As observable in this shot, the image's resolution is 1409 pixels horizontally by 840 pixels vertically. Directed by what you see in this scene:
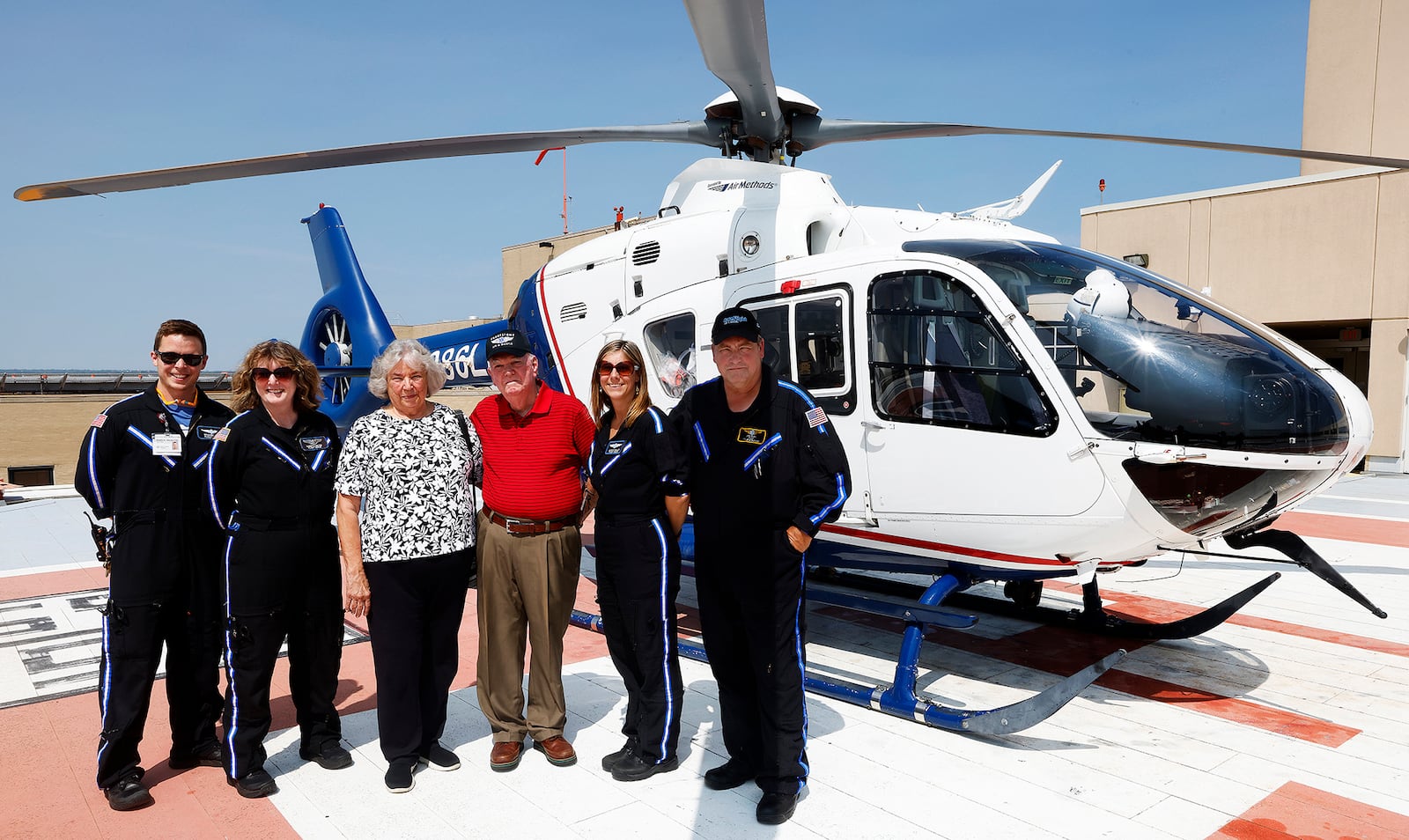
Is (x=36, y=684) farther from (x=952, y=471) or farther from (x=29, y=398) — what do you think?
(x=29, y=398)

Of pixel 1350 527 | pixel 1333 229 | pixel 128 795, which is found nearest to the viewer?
pixel 128 795

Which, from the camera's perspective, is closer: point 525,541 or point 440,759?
point 525,541

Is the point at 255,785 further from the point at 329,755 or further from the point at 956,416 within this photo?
the point at 956,416

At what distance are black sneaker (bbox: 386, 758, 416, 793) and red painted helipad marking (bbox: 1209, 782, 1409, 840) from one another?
9.48 ft

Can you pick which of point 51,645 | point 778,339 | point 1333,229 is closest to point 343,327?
point 51,645

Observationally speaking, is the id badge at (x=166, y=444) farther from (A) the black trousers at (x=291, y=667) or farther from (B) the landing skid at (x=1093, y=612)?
(B) the landing skid at (x=1093, y=612)

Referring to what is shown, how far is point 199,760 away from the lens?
370 cm

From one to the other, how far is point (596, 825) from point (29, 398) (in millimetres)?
36397

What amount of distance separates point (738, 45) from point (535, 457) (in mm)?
1863

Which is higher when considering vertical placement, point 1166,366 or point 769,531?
point 1166,366

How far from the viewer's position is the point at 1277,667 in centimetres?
495

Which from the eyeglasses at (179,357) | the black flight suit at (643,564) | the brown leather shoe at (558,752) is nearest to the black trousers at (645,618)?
the black flight suit at (643,564)

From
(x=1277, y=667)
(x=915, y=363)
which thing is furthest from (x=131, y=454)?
(x=1277, y=667)

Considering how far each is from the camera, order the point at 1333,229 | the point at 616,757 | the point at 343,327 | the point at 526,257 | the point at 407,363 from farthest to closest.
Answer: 1. the point at 526,257
2. the point at 1333,229
3. the point at 343,327
4. the point at 616,757
5. the point at 407,363
